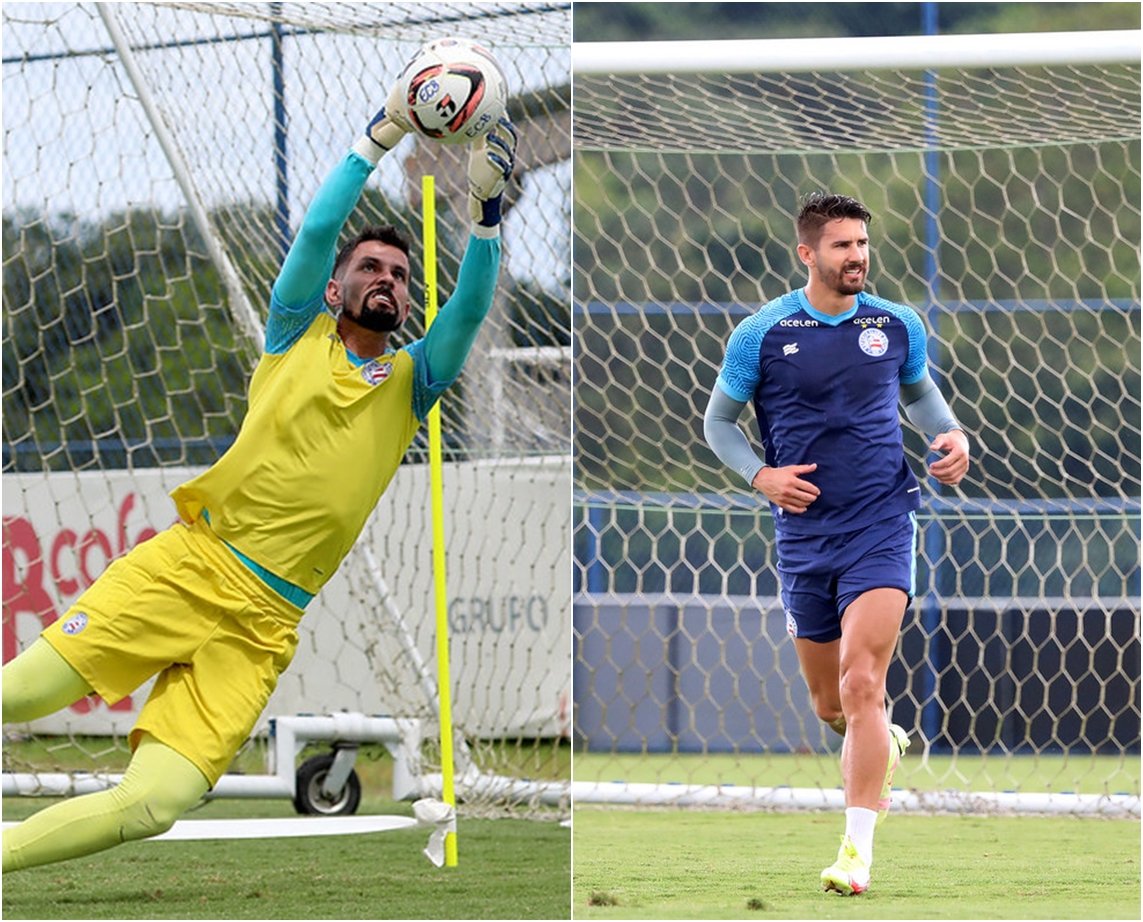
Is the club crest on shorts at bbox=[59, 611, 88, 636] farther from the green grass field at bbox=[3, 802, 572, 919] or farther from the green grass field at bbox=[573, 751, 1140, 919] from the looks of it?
the green grass field at bbox=[573, 751, 1140, 919]

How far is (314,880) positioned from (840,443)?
183cm

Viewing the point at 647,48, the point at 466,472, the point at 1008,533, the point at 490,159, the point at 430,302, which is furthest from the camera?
the point at 1008,533

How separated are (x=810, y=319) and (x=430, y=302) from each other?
4.50 ft

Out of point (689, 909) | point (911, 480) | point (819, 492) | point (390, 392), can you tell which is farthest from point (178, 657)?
point (911, 480)

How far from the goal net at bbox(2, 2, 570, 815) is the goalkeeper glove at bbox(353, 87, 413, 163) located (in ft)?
6.25

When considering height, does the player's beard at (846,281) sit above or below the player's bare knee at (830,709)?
above

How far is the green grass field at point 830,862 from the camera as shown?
3.77 metres

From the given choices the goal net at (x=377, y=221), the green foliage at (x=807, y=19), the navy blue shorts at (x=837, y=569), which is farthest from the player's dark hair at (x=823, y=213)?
the green foliage at (x=807, y=19)

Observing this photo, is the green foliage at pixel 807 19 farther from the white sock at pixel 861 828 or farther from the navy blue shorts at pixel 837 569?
the white sock at pixel 861 828

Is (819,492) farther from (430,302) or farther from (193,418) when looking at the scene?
(193,418)

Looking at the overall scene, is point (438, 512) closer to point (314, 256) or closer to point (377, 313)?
point (377, 313)

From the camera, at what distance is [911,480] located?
4137mm

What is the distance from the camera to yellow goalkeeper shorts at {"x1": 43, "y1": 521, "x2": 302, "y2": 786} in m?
3.70

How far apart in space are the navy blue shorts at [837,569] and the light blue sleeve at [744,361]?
369 millimetres
